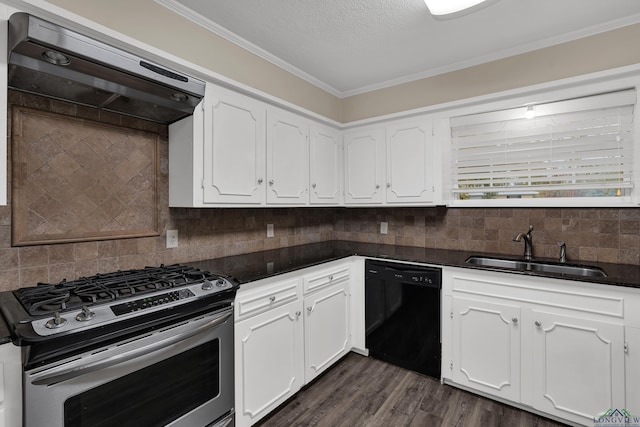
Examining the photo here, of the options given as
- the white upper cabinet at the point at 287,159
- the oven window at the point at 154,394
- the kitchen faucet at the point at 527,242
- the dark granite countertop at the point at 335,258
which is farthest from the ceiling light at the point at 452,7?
the oven window at the point at 154,394

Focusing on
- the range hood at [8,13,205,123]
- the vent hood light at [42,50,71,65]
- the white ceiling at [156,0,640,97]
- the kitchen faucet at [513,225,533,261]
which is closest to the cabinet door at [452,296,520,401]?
the kitchen faucet at [513,225,533,261]

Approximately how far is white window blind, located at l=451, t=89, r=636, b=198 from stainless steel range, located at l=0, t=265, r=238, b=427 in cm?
219

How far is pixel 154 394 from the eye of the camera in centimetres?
132

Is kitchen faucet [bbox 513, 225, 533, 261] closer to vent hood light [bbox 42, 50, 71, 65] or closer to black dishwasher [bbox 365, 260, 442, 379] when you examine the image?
black dishwasher [bbox 365, 260, 442, 379]

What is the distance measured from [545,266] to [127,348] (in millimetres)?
2616

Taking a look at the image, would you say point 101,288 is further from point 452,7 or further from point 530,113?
point 530,113

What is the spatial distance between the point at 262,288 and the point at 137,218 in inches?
34.1

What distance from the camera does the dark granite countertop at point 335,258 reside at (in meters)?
1.80

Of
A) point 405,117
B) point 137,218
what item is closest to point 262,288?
point 137,218

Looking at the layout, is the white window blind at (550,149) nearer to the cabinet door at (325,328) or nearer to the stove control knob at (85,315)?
the cabinet door at (325,328)

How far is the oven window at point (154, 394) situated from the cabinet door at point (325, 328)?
0.79 meters

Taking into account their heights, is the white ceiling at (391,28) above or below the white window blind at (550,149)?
above

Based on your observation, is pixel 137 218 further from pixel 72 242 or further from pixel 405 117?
pixel 405 117

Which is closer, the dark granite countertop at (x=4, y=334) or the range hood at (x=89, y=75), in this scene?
the dark granite countertop at (x=4, y=334)
